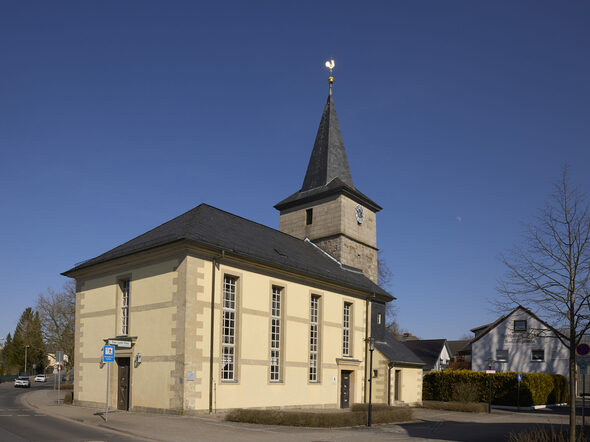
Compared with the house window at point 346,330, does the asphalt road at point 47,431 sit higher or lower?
lower

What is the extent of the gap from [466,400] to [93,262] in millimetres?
26554

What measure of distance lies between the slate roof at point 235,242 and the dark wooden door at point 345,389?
499 cm

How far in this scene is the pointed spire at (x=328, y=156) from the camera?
37812 mm

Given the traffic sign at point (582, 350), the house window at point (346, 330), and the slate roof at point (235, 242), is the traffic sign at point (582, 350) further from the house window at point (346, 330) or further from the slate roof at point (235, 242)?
the house window at point (346, 330)

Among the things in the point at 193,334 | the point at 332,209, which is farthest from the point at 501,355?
the point at 193,334

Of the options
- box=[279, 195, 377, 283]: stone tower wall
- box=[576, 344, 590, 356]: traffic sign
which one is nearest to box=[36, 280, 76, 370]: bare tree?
box=[279, 195, 377, 283]: stone tower wall

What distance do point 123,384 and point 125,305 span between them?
11.1 feet

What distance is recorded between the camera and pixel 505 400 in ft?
125

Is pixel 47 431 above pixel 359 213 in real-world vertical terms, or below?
below

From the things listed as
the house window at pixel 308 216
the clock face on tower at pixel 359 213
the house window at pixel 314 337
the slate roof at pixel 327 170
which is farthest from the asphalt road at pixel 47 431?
the clock face on tower at pixel 359 213

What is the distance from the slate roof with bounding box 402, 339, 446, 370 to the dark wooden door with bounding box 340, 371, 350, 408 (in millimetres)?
30250

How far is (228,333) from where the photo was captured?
21969mm

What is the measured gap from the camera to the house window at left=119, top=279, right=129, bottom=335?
911 inches

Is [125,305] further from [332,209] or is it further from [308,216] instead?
[308,216]
